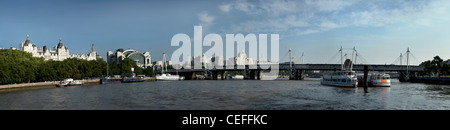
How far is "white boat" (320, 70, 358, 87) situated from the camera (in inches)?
3094

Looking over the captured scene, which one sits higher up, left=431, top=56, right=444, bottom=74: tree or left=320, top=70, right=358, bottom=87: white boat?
left=431, top=56, right=444, bottom=74: tree

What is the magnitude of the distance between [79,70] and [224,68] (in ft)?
293

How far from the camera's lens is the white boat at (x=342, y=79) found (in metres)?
78.6

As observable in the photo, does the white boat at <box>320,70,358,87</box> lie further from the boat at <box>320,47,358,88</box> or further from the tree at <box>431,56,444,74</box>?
the tree at <box>431,56,444,74</box>

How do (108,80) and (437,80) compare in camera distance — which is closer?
(437,80)

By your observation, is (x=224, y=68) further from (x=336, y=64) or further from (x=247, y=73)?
(x=336, y=64)

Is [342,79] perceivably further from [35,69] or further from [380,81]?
[35,69]

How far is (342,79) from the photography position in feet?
272

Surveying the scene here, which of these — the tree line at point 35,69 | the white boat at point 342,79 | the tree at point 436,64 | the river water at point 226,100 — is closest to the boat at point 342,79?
the white boat at point 342,79

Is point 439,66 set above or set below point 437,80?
above

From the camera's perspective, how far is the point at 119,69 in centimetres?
16750

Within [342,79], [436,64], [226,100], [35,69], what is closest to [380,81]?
[342,79]

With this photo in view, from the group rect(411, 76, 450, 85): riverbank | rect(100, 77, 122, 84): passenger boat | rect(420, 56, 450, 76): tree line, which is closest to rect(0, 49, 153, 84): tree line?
rect(100, 77, 122, 84): passenger boat
